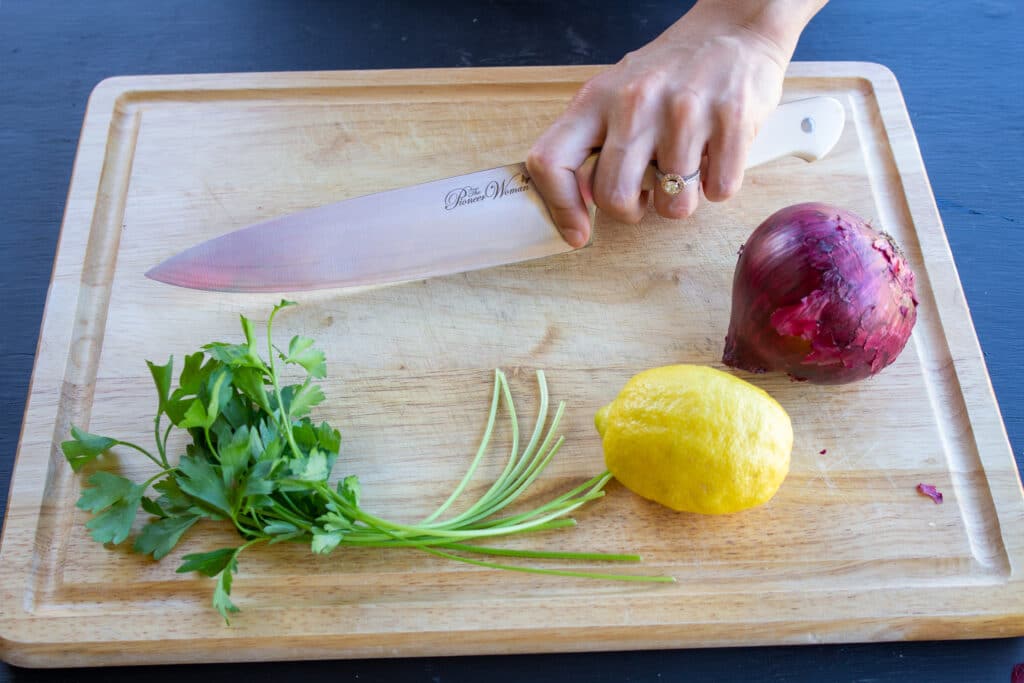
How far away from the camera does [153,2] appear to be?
6.08ft

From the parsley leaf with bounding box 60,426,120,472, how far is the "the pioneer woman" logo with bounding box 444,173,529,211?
23.2 inches

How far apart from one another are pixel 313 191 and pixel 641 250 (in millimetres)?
577

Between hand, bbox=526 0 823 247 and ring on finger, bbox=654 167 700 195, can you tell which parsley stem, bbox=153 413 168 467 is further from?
ring on finger, bbox=654 167 700 195

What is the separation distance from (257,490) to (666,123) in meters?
0.78

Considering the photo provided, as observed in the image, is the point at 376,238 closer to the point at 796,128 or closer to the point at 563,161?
the point at 563,161

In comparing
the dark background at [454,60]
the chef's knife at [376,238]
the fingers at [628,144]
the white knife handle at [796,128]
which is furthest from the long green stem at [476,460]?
the dark background at [454,60]

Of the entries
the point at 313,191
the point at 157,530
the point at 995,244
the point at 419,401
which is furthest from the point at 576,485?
the point at 995,244

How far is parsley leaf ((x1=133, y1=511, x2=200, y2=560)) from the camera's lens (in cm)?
109

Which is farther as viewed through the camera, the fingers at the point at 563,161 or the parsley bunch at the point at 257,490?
the fingers at the point at 563,161

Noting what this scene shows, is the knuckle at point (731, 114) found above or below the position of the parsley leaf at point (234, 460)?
above

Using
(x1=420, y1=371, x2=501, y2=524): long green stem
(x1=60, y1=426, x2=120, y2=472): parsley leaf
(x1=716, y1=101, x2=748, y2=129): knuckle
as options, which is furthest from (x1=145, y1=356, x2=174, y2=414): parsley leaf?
(x1=716, y1=101, x2=748, y2=129): knuckle

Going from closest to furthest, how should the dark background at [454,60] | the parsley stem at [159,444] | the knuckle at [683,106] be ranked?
the parsley stem at [159,444]
the knuckle at [683,106]
the dark background at [454,60]

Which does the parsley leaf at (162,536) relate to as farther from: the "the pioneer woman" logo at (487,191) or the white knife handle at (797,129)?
the white knife handle at (797,129)

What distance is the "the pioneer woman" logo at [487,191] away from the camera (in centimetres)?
131
